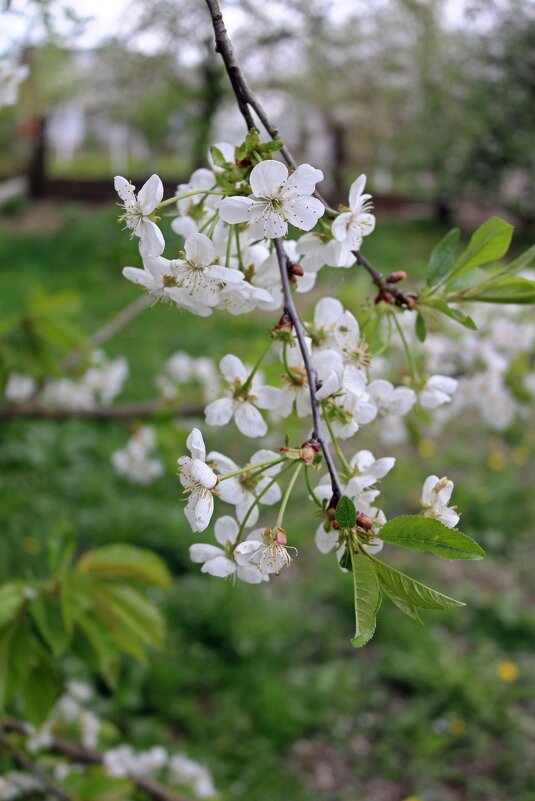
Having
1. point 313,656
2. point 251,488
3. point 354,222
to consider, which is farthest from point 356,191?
point 313,656

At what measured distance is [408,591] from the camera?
55cm

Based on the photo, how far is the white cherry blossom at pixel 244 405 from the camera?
68cm

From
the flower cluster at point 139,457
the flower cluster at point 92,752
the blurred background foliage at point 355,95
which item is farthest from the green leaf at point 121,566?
the blurred background foliage at point 355,95

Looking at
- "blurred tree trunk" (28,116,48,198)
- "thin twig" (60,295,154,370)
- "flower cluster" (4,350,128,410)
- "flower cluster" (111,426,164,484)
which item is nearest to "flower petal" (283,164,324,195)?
"thin twig" (60,295,154,370)

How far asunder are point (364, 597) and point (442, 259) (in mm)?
387

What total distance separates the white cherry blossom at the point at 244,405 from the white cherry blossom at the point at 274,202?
16 centimetres

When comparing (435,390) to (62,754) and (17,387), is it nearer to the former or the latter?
(62,754)

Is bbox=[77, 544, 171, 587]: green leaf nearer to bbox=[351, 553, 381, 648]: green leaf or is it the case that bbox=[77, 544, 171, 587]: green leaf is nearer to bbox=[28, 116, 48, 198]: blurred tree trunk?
bbox=[351, 553, 381, 648]: green leaf

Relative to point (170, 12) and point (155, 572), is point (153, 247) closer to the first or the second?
point (155, 572)

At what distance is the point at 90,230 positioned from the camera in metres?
7.32

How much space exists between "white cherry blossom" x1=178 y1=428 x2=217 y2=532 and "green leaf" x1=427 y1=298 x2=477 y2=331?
0.27 metres

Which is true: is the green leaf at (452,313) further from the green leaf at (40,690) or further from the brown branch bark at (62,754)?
the brown branch bark at (62,754)

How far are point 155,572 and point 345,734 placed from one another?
45.9 inches

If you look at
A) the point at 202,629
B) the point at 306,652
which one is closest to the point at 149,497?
the point at 202,629
